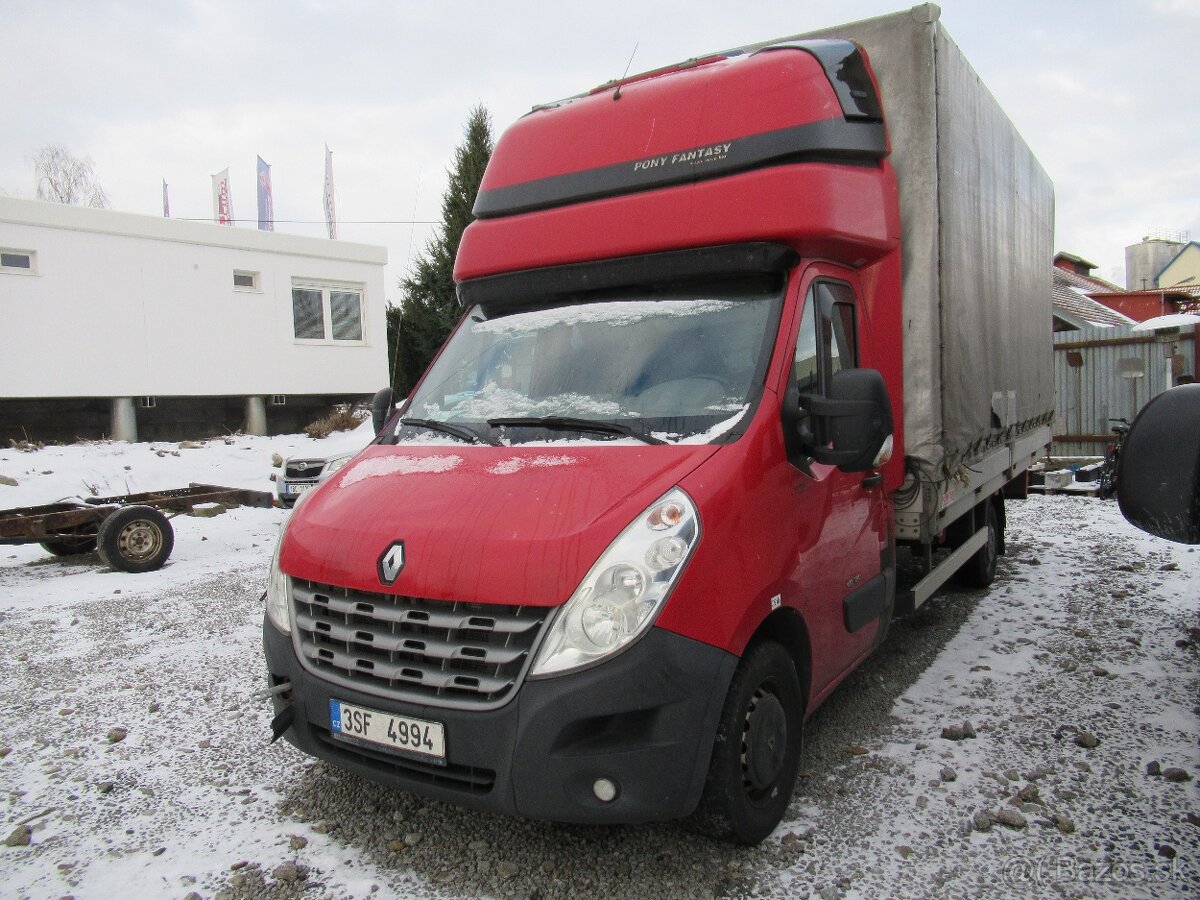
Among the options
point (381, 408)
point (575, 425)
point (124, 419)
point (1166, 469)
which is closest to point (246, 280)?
point (124, 419)

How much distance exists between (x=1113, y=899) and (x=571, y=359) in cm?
278

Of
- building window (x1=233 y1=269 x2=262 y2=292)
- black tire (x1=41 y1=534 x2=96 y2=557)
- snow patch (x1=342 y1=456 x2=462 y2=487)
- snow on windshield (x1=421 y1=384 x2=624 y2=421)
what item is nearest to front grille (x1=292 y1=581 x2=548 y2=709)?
snow patch (x1=342 y1=456 x2=462 y2=487)

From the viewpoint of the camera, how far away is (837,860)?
2936 mm

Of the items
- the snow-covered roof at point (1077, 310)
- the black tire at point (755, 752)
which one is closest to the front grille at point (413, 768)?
the black tire at point (755, 752)

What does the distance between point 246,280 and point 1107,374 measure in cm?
1855

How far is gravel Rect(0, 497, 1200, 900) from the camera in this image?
9.41 feet

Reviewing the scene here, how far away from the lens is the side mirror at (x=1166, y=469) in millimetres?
2121

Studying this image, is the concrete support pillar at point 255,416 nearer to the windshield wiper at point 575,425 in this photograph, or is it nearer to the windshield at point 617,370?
the windshield at point 617,370

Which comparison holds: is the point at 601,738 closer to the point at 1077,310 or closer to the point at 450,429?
the point at 450,429

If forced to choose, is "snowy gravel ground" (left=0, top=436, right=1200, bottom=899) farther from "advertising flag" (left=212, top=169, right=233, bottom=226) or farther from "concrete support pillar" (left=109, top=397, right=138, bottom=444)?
"advertising flag" (left=212, top=169, right=233, bottom=226)

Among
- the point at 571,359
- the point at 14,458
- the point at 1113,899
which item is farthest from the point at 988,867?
the point at 14,458

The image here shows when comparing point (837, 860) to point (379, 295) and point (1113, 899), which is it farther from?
point (379, 295)

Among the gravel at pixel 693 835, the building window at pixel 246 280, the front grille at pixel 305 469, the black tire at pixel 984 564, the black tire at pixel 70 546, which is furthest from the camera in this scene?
the building window at pixel 246 280

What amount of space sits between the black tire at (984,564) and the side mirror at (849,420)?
3823 millimetres
